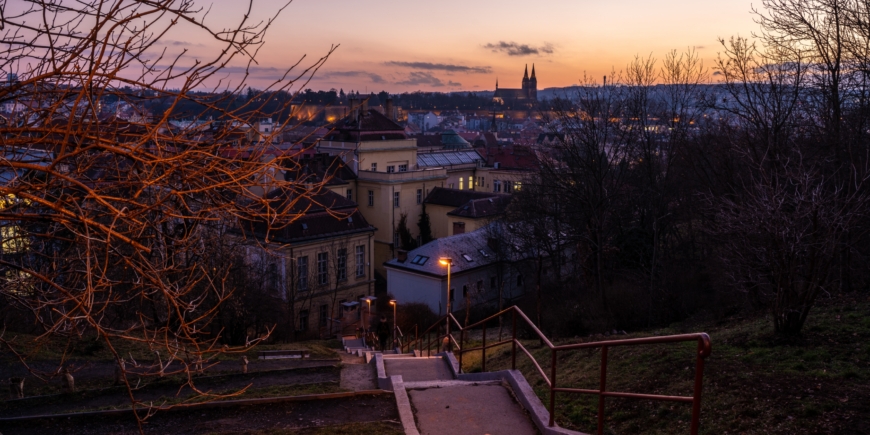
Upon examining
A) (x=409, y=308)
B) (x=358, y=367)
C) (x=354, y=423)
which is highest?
(x=354, y=423)

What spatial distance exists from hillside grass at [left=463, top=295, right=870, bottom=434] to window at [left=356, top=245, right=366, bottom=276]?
2763 cm

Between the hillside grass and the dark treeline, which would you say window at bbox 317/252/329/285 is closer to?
the dark treeline

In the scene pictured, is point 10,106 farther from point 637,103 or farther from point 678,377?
point 637,103

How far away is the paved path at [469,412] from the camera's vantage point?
22.8ft

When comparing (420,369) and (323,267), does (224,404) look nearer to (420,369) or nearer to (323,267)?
(420,369)

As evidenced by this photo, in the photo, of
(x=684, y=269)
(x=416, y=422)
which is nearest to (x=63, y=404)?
(x=416, y=422)

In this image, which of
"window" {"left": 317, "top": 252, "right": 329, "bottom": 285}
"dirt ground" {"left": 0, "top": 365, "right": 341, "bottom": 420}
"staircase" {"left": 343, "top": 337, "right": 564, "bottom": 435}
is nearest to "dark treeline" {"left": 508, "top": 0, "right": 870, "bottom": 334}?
"staircase" {"left": 343, "top": 337, "right": 564, "bottom": 435}

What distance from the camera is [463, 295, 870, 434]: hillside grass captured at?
6.52 meters

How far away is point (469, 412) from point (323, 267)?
29467 millimetres

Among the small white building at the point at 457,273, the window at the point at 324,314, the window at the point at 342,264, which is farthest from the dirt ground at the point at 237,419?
the window at the point at 342,264

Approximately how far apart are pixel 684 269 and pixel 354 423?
1823 cm

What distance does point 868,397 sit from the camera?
21.9 ft

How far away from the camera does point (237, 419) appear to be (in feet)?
27.0

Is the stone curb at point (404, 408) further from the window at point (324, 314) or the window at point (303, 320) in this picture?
the window at point (324, 314)
